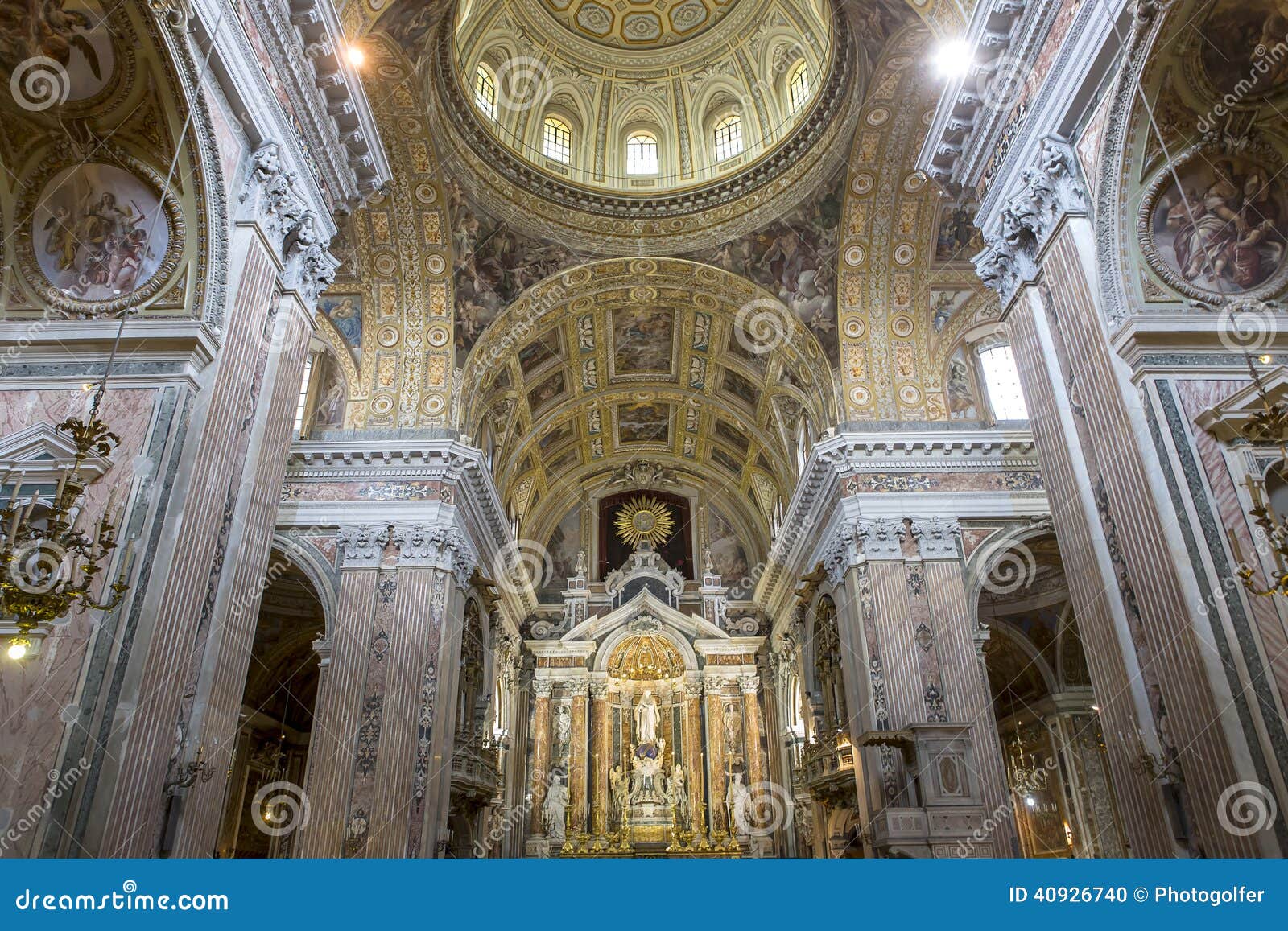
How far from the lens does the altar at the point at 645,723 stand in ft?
78.6

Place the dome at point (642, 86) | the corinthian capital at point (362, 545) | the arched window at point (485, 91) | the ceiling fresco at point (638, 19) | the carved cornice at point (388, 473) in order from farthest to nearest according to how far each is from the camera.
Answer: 1. the ceiling fresco at point (638, 19)
2. the dome at point (642, 86)
3. the arched window at point (485, 91)
4. the carved cornice at point (388, 473)
5. the corinthian capital at point (362, 545)

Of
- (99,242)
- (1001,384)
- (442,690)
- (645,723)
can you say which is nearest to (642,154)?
(1001,384)

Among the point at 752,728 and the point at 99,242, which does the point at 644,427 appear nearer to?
the point at 752,728

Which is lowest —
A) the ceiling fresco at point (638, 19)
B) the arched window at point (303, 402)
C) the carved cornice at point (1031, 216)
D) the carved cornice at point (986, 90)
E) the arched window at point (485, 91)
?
the carved cornice at point (1031, 216)

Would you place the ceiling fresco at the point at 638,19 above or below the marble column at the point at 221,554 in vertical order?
above

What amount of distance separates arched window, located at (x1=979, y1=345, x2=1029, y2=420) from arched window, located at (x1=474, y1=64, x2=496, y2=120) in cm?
1191

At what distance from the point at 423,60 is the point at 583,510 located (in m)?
17.0

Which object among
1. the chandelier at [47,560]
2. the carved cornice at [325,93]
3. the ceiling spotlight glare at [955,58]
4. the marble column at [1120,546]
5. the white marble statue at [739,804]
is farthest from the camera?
the white marble statue at [739,804]

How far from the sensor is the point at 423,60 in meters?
14.8

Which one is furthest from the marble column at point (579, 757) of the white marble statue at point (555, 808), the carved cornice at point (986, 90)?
the carved cornice at point (986, 90)

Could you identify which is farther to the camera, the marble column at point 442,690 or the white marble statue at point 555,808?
the white marble statue at point 555,808

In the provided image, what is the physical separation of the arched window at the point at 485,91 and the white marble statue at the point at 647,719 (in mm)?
17460

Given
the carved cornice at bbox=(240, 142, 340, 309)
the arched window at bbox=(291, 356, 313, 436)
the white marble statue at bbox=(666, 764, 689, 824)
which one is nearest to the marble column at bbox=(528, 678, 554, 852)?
the white marble statue at bbox=(666, 764, 689, 824)

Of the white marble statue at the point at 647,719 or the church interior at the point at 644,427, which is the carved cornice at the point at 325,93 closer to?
the church interior at the point at 644,427
